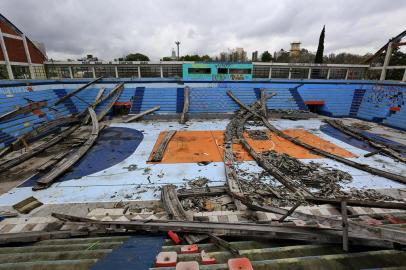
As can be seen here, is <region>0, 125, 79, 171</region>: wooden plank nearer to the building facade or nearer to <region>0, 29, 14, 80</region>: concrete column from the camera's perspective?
<region>0, 29, 14, 80</region>: concrete column

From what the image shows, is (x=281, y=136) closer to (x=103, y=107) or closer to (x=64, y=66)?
(x=103, y=107)

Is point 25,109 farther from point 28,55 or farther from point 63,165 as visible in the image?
point 28,55

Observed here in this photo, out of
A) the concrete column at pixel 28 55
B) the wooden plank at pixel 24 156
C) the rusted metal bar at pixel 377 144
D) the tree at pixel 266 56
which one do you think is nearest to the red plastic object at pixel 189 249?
the wooden plank at pixel 24 156

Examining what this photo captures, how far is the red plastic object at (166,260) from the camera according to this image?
2.24 meters

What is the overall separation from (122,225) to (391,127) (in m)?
17.5

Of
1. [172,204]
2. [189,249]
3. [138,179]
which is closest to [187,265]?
[189,249]

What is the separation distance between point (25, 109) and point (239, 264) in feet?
47.5

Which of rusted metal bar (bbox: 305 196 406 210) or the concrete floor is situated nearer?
rusted metal bar (bbox: 305 196 406 210)

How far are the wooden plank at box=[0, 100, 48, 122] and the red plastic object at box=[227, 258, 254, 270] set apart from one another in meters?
13.2

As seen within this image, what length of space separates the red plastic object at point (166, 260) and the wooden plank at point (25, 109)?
12.4m

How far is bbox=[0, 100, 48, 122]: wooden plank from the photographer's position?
10317 mm

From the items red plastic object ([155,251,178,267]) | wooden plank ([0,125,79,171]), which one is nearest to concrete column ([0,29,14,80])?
wooden plank ([0,125,79,171])

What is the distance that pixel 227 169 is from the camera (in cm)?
714

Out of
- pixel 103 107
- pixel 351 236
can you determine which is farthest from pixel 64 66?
pixel 351 236
